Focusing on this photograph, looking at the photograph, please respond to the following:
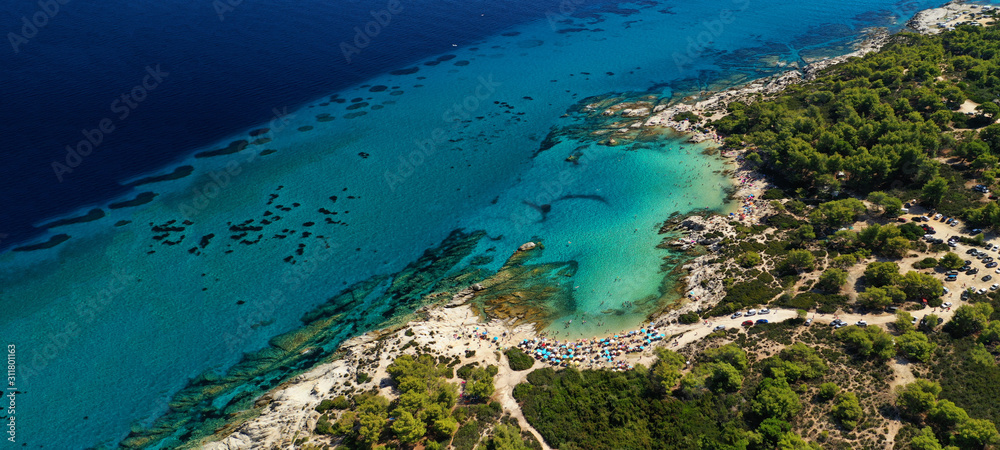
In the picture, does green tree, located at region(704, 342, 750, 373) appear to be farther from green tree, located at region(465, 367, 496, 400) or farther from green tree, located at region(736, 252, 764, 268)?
green tree, located at region(465, 367, 496, 400)

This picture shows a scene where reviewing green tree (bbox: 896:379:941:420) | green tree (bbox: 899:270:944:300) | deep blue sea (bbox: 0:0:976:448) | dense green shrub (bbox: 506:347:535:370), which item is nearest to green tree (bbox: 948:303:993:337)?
green tree (bbox: 899:270:944:300)

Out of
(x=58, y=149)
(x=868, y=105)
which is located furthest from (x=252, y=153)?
(x=868, y=105)

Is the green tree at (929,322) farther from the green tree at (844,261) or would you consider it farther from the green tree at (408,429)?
the green tree at (408,429)

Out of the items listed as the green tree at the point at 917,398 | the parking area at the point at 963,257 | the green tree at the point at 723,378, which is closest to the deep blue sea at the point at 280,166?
the green tree at the point at 723,378

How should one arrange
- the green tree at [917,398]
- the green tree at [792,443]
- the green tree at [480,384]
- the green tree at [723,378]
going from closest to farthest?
the green tree at [792,443] → the green tree at [917,398] → the green tree at [723,378] → the green tree at [480,384]

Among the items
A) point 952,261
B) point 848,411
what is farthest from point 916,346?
point 952,261
